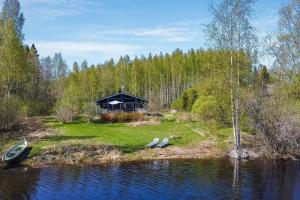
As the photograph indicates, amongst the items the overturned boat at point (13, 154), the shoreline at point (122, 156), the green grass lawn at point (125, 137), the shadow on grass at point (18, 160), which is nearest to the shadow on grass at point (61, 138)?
the green grass lawn at point (125, 137)

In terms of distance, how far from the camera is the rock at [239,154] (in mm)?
32344

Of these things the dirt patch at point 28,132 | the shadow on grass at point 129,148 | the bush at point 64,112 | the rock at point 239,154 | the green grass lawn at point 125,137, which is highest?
the bush at point 64,112

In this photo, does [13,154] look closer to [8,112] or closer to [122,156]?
[122,156]

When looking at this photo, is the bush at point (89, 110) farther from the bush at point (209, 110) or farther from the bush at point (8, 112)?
the bush at point (209, 110)

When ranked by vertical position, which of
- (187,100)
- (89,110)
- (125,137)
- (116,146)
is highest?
(187,100)

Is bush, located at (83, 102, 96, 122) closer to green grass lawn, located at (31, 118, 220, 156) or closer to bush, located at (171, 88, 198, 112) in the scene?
green grass lawn, located at (31, 118, 220, 156)

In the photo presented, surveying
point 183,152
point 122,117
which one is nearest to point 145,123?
point 122,117

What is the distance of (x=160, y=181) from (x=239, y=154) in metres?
10.3

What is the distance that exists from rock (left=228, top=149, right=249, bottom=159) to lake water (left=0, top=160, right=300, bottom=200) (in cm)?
172

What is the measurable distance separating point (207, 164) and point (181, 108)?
1926 inches

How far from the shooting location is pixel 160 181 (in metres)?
24.6

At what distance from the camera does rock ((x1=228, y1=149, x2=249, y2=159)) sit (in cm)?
3234

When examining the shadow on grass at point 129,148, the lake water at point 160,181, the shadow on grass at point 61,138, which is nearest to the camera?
the lake water at point 160,181

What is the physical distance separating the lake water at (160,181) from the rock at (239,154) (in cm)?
172
